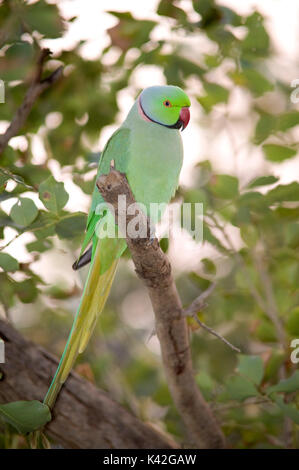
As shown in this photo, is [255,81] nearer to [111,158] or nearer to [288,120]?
[288,120]

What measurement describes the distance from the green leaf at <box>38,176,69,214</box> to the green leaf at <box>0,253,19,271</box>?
133 mm

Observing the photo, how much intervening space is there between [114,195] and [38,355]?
554 millimetres

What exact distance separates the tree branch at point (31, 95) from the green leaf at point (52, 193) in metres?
0.30

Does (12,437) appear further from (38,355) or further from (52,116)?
(52,116)

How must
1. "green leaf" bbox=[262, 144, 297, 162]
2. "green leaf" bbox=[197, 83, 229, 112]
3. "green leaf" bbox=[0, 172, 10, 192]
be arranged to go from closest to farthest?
"green leaf" bbox=[0, 172, 10, 192] < "green leaf" bbox=[262, 144, 297, 162] < "green leaf" bbox=[197, 83, 229, 112]

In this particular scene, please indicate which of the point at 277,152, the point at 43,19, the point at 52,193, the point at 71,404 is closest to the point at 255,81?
the point at 277,152

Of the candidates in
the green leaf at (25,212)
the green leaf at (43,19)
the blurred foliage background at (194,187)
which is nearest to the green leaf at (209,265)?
the blurred foliage background at (194,187)

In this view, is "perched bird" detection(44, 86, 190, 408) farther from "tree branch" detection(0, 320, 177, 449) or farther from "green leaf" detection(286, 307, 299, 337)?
"green leaf" detection(286, 307, 299, 337)

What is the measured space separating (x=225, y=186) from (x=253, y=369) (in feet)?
1.50

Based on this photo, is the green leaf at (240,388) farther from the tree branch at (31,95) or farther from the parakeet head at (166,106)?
the tree branch at (31,95)

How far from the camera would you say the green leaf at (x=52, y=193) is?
37.4 inches

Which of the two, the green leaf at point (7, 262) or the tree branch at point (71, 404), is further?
the tree branch at point (71, 404)

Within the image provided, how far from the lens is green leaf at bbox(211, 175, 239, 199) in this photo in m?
1.21

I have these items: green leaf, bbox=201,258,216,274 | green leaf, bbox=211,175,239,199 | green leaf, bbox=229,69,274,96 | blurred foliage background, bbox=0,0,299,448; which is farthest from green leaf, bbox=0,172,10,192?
green leaf, bbox=229,69,274,96
